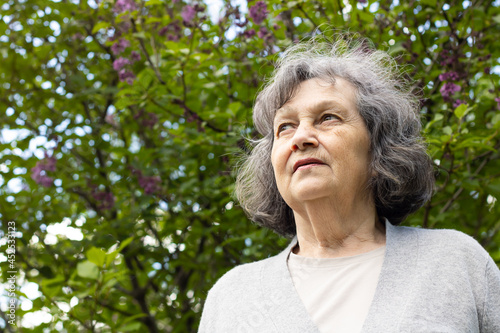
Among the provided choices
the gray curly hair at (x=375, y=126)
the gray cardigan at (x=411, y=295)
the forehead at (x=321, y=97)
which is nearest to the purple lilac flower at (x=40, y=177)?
the gray curly hair at (x=375, y=126)

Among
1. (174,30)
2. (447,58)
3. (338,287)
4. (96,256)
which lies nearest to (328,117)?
(338,287)

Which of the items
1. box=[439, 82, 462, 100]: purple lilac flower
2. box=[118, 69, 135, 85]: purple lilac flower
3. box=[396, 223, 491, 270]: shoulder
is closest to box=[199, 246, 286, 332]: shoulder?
box=[396, 223, 491, 270]: shoulder

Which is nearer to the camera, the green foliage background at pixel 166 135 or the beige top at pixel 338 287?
the beige top at pixel 338 287

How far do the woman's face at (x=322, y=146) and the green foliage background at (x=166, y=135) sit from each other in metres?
0.52

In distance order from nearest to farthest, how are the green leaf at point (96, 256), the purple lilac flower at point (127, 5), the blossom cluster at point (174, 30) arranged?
1. the green leaf at point (96, 256)
2. the purple lilac flower at point (127, 5)
3. the blossom cluster at point (174, 30)

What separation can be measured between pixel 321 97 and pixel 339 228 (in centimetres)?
43

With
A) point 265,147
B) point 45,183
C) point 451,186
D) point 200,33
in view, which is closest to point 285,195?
point 265,147

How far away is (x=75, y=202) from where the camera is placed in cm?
354

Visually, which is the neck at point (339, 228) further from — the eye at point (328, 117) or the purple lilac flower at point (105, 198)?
the purple lilac flower at point (105, 198)

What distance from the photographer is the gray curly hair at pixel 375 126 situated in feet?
6.10

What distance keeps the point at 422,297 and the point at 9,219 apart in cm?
249

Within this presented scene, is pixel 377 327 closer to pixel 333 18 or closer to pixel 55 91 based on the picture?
pixel 333 18

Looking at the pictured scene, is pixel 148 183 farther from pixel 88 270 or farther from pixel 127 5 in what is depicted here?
pixel 127 5

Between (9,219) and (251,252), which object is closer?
(251,252)
